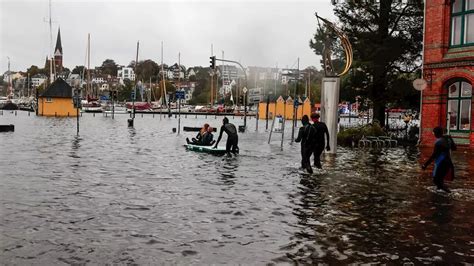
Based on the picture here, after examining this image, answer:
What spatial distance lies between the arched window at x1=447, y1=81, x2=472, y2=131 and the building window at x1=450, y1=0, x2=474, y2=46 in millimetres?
2337

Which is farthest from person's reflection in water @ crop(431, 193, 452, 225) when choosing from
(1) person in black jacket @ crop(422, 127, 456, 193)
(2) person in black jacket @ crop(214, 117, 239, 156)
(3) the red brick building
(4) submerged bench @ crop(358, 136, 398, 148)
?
(4) submerged bench @ crop(358, 136, 398, 148)

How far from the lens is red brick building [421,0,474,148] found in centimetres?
2631

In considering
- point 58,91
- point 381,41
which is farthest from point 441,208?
point 58,91

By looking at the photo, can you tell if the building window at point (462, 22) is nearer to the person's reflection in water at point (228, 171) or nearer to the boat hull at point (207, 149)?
the boat hull at point (207, 149)

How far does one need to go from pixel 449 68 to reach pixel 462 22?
100 inches

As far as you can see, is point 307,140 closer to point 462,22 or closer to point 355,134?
point 355,134

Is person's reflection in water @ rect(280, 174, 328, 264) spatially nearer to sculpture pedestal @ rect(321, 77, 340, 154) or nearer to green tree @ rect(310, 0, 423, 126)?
sculpture pedestal @ rect(321, 77, 340, 154)

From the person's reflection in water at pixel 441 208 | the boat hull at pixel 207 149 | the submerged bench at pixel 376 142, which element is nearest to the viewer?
the person's reflection in water at pixel 441 208

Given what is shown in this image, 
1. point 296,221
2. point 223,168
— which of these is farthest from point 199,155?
point 296,221

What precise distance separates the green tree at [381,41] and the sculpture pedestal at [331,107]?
11.8m

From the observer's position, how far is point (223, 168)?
17156mm

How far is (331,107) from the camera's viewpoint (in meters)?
22.6

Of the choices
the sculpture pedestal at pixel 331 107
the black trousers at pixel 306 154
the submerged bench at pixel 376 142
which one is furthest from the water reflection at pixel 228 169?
the submerged bench at pixel 376 142

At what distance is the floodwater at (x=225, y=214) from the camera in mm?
7191
